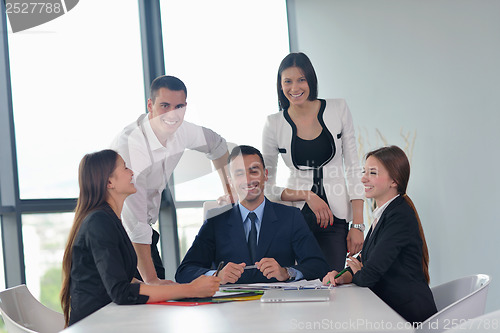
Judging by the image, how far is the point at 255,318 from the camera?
1261 millimetres

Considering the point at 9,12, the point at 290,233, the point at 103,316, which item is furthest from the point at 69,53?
the point at 103,316

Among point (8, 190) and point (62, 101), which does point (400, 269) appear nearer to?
point (8, 190)

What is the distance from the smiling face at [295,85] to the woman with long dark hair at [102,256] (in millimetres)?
863

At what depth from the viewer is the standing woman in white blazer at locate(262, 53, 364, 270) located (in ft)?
8.08

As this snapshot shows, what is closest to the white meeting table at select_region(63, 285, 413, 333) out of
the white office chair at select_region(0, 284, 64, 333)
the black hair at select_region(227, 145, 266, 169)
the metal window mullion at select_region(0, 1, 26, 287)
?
the white office chair at select_region(0, 284, 64, 333)

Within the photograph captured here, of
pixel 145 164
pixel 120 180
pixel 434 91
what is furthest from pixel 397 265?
pixel 434 91

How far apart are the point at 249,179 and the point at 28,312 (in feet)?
3.28

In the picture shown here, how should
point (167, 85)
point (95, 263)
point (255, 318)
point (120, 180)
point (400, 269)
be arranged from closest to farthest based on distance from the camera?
point (255, 318), point (95, 263), point (400, 269), point (120, 180), point (167, 85)

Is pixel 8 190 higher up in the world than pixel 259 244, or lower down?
higher up

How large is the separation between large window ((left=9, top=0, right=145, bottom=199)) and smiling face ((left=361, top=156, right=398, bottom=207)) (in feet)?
→ 6.68

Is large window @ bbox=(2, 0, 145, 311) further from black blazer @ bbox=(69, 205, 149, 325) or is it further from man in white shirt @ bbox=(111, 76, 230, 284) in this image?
black blazer @ bbox=(69, 205, 149, 325)

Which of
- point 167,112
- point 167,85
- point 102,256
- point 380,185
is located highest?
point 167,85

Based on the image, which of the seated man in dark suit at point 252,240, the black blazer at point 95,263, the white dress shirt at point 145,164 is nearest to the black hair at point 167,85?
the white dress shirt at point 145,164

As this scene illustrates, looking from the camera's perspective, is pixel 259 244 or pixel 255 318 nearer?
pixel 255 318
